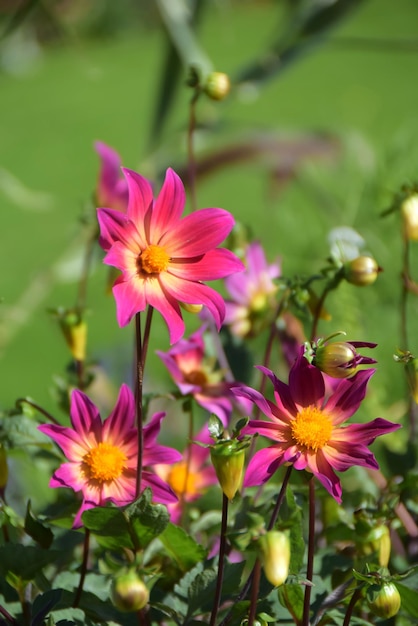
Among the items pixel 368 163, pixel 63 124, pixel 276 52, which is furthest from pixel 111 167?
pixel 63 124

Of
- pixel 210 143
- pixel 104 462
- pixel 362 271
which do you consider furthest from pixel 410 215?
pixel 210 143

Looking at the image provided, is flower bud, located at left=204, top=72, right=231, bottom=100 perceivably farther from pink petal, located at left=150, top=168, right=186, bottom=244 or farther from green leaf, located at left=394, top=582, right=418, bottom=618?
green leaf, located at left=394, top=582, right=418, bottom=618

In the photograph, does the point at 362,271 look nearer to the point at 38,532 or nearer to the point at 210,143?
the point at 38,532

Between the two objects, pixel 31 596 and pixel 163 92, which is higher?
pixel 31 596

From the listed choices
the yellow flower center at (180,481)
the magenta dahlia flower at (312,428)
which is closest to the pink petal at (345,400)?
the magenta dahlia flower at (312,428)

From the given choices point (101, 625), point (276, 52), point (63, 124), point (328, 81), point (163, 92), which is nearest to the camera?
point (101, 625)

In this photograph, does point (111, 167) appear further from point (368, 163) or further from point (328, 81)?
point (328, 81)

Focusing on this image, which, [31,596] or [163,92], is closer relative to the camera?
[31,596]
